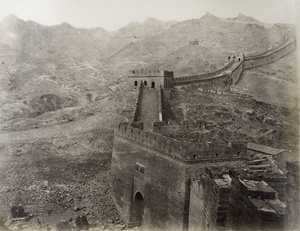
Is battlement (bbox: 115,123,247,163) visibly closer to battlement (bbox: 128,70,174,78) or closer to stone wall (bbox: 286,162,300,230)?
stone wall (bbox: 286,162,300,230)

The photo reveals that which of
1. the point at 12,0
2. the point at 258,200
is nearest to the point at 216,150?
the point at 258,200

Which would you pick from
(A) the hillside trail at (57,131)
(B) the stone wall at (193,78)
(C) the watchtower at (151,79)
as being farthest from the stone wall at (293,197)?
(B) the stone wall at (193,78)

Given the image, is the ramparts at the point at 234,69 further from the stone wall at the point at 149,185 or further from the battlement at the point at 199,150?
the battlement at the point at 199,150

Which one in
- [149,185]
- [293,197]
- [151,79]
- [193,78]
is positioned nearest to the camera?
[293,197]

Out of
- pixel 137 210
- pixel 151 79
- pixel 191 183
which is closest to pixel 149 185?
pixel 137 210

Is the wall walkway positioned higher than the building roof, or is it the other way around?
the wall walkway

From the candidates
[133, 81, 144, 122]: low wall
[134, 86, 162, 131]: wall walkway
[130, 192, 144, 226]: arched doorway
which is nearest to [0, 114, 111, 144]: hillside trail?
[133, 81, 144, 122]: low wall

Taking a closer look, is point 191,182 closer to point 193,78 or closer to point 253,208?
point 253,208
